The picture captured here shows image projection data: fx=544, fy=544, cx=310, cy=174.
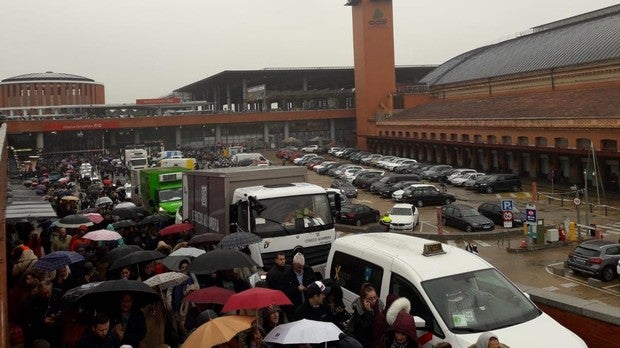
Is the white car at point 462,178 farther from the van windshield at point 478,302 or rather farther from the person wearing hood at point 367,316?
the person wearing hood at point 367,316

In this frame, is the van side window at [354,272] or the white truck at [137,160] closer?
the van side window at [354,272]

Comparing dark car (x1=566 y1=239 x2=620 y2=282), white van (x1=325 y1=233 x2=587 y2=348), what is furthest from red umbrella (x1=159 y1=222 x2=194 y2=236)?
dark car (x1=566 y1=239 x2=620 y2=282)

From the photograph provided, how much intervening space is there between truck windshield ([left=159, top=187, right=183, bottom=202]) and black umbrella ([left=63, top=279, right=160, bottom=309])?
17753mm

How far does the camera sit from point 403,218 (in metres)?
27.2

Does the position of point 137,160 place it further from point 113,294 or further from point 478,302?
point 478,302

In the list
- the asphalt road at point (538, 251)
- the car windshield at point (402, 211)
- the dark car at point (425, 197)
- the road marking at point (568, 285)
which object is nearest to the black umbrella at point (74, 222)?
the asphalt road at point (538, 251)

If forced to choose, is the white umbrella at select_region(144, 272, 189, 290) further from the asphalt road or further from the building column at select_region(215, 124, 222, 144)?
the building column at select_region(215, 124, 222, 144)

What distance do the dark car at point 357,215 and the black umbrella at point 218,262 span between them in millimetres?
19753

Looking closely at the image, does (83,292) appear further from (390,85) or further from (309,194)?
(390,85)

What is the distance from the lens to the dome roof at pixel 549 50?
51591 mm

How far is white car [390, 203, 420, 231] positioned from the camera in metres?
27.0

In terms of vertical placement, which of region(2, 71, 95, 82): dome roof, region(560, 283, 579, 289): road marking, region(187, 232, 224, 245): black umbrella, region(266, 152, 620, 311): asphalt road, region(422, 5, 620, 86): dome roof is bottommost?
region(560, 283, 579, 289): road marking

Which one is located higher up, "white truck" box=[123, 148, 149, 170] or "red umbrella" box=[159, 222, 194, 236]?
"white truck" box=[123, 148, 149, 170]

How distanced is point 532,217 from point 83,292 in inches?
713
